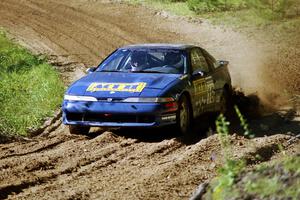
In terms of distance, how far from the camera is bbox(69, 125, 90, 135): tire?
33.9 feet

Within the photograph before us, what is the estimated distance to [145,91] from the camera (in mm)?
9859

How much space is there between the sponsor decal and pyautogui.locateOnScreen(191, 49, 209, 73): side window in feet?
4.62

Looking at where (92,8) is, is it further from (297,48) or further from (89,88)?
(89,88)

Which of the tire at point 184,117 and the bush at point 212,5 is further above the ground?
the bush at point 212,5

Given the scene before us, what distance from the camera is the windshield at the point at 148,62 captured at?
10891mm

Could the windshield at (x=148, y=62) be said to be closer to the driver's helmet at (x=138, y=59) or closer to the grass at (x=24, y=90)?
the driver's helmet at (x=138, y=59)

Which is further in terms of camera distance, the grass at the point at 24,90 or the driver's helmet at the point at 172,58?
the grass at the point at 24,90

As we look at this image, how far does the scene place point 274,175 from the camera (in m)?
4.76

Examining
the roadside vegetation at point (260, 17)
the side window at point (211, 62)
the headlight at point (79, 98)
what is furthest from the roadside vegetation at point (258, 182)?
the roadside vegetation at point (260, 17)

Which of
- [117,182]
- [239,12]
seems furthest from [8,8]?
[117,182]

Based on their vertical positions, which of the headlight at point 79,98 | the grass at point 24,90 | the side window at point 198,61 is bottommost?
the grass at point 24,90

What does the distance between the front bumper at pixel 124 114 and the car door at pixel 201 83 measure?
1.01 metres

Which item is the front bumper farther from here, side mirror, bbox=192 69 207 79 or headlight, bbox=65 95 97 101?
side mirror, bbox=192 69 207 79

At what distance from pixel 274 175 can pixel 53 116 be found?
802cm
